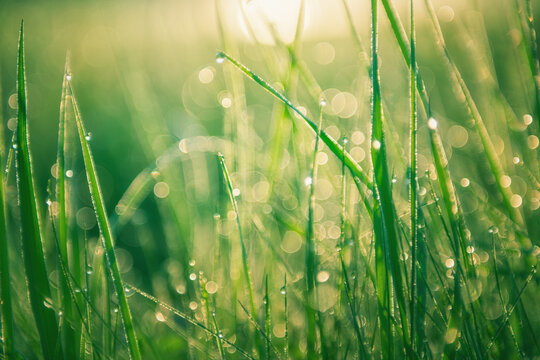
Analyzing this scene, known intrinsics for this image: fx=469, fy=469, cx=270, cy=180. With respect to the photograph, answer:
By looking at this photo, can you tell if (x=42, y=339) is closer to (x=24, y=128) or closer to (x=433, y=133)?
(x=24, y=128)

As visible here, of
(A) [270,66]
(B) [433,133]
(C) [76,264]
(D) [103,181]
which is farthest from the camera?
(D) [103,181]

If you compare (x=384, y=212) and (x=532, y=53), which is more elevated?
(x=532, y=53)

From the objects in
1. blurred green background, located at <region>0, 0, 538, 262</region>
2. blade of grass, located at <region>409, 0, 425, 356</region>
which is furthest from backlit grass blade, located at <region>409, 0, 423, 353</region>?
blurred green background, located at <region>0, 0, 538, 262</region>

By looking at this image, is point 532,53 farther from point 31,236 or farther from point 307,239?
point 31,236

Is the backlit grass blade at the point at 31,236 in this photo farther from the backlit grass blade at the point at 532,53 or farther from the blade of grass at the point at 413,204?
the backlit grass blade at the point at 532,53

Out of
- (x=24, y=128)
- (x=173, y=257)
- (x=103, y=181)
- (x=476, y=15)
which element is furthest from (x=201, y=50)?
(x=24, y=128)

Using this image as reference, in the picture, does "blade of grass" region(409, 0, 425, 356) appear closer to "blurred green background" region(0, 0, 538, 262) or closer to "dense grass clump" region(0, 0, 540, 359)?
"dense grass clump" region(0, 0, 540, 359)

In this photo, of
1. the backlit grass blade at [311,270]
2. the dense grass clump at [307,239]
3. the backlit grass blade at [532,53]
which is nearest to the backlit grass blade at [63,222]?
the dense grass clump at [307,239]

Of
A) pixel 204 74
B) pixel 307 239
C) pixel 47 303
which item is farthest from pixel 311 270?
pixel 204 74
